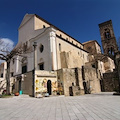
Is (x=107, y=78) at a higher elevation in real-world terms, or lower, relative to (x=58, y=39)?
lower

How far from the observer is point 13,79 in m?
20.7

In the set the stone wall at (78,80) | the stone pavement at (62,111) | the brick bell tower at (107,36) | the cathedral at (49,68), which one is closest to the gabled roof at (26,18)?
the cathedral at (49,68)

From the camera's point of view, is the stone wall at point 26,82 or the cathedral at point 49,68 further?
the cathedral at point 49,68

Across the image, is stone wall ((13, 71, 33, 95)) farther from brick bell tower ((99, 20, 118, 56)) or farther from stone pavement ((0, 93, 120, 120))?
brick bell tower ((99, 20, 118, 56))

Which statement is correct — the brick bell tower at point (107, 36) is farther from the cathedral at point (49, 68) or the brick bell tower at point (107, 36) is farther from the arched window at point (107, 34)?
the cathedral at point (49, 68)

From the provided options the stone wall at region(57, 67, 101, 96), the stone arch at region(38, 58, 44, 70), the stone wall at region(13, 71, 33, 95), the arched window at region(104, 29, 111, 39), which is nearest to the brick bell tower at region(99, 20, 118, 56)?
the arched window at region(104, 29, 111, 39)

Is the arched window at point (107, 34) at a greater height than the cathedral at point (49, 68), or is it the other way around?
the arched window at point (107, 34)

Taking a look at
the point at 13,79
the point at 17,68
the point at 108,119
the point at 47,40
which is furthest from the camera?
the point at 17,68

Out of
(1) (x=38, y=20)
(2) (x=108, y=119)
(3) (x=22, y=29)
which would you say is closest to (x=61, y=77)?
(2) (x=108, y=119)

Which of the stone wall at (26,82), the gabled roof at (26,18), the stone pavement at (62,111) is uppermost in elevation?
the gabled roof at (26,18)

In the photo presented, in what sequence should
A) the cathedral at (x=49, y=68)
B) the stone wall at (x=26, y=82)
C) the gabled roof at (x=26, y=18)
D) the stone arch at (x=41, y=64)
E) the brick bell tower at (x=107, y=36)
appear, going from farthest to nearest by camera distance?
1. the brick bell tower at (x=107, y=36)
2. the gabled roof at (x=26, y=18)
3. the stone arch at (x=41, y=64)
4. the cathedral at (x=49, y=68)
5. the stone wall at (x=26, y=82)

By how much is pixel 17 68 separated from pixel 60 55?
13.3 m

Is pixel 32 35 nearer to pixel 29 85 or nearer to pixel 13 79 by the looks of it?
pixel 13 79

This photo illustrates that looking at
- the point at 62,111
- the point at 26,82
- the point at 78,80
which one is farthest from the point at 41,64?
the point at 62,111
